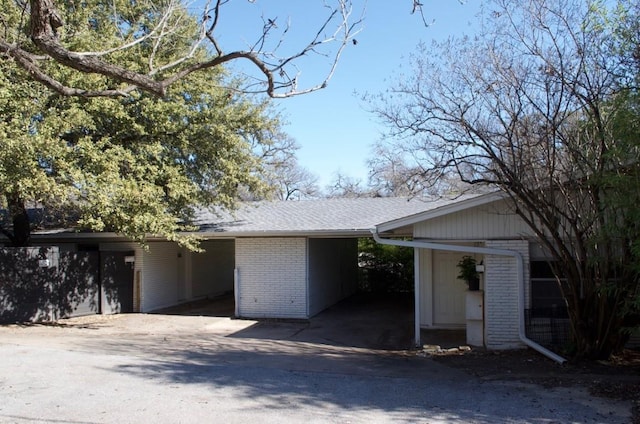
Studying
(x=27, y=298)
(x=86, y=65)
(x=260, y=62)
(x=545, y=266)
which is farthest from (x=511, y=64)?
(x=27, y=298)

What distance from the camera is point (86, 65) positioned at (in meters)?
5.47


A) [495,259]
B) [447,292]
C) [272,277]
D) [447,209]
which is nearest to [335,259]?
[272,277]

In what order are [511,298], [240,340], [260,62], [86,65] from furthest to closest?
[240,340] → [511,298] → [260,62] → [86,65]

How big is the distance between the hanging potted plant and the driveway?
224cm

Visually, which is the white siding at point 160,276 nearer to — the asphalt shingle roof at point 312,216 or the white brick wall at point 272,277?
the asphalt shingle roof at point 312,216

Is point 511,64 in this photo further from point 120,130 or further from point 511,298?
point 120,130

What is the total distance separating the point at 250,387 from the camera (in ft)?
25.3

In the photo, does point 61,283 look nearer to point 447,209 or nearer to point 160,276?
point 160,276

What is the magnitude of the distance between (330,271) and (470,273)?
7026 mm

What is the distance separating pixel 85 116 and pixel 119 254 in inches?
217

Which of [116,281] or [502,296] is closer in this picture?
[502,296]

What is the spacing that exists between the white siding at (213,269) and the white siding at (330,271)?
5.07 m

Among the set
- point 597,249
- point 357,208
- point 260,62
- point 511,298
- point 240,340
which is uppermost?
point 260,62

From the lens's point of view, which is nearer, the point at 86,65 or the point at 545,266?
the point at 86,65
